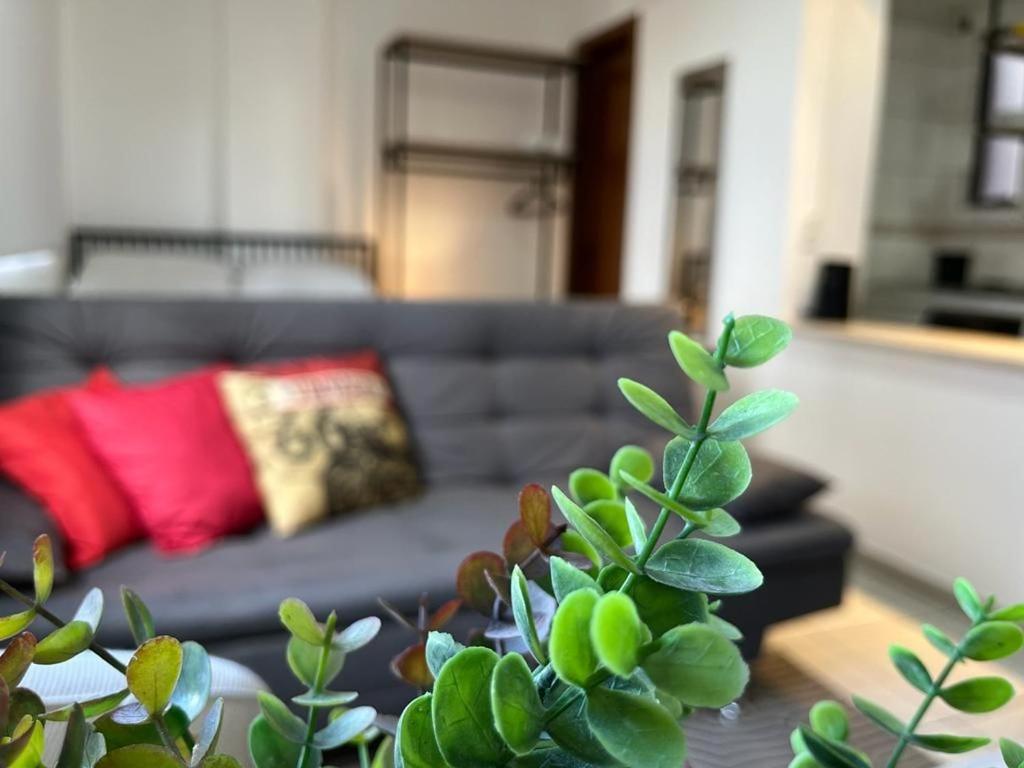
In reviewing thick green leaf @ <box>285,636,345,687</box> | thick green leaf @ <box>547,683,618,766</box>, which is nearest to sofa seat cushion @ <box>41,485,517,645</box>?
thick green leaf @ <box>285,636,345,687</box>

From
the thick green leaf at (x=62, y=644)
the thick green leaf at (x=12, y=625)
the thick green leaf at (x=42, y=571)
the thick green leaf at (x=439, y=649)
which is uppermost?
the thick green leaf at (x=42, y=571)

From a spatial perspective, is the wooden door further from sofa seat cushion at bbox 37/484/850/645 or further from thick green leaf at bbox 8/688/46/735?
thick green leaf at bbox 8/688/46/735

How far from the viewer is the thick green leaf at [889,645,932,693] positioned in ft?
1.44

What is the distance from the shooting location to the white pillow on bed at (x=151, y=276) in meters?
3.47

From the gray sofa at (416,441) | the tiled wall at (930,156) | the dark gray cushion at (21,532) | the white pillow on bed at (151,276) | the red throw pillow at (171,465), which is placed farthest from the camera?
the white pillow on bed at (151,276)

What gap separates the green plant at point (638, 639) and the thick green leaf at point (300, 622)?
0.11 meters

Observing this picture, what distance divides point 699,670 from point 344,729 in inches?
8.7

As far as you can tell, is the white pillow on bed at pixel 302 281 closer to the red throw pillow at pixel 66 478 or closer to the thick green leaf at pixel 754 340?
the red throw pillow at pixel 66 478

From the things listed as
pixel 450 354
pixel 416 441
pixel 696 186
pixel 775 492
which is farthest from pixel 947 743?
pixel 696 186

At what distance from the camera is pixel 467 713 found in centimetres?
30

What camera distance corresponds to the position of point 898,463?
104 inches

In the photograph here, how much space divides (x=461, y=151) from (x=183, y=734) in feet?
14.7

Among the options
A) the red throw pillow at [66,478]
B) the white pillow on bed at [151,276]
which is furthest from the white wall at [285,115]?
the red throw pillow at [66,478]

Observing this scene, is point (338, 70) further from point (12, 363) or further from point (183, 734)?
point (183, 734)
